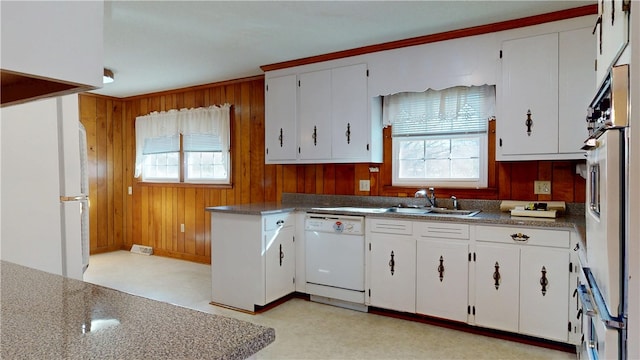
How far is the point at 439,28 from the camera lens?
10.2 feet

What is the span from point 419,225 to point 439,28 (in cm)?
158

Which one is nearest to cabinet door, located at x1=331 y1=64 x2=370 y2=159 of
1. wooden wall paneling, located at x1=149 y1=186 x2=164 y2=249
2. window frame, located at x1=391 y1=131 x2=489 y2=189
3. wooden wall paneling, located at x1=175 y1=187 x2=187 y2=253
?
window frame, located at x1=391 y1=131 x2=489 y2=189

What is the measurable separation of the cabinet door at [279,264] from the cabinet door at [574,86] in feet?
7.59

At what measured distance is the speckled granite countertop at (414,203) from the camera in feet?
8.71

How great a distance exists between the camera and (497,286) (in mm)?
2760

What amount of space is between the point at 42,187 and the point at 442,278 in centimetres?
260

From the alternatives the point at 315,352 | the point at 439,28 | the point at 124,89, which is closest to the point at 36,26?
the point at 315,352

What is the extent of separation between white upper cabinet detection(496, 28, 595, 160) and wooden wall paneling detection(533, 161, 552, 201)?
10.6 inches

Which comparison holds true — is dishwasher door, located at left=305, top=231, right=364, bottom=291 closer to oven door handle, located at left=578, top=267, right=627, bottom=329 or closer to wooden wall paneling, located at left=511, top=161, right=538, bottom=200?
wooden wall paneling, located at left=511, top=161, right=538, bottom=200

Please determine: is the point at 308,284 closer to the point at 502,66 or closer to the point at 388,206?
the point at 388,206

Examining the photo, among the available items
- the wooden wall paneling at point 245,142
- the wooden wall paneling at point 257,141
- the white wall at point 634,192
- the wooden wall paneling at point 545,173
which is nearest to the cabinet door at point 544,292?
the wooden wall paneling at point 545,173

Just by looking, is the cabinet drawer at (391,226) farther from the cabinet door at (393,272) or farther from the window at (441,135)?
the window at (441,135)

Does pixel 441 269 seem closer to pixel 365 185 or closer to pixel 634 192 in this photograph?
pixel 365 185

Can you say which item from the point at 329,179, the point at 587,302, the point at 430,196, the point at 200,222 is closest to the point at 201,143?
the point at 200,222
